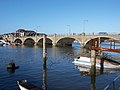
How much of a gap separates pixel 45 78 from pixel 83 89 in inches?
324

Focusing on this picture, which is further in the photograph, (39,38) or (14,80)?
(39,38)

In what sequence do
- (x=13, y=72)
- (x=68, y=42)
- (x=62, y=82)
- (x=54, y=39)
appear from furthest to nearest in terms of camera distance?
(x=68, y=42) → (x=54, y=39) → (x=13, y=72) → (x=62, y=82)

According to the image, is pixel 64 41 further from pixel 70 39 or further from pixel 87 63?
pixel 87 63

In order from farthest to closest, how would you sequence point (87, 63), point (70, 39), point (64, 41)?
1. point (64, 41)
2. point (70, 39)
3. point (87, 63)

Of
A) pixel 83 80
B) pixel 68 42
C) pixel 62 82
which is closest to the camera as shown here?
pixel 62 82

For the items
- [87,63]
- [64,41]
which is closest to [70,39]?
[64,41]

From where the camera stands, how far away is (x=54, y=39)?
132 meters

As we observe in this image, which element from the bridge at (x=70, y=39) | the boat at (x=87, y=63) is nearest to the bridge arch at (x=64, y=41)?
the bridge at (x=70, y=39)

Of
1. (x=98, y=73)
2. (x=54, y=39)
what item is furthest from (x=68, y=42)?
(x=98, y=73)

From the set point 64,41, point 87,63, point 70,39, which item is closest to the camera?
point 87,63

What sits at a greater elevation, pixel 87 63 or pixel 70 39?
pixel 70 39

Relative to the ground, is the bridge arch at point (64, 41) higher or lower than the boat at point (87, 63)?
higher

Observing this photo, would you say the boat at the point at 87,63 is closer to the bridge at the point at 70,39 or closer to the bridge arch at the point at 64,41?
the bridge at the point at 70,39

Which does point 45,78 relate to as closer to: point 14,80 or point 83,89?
point 14,80
